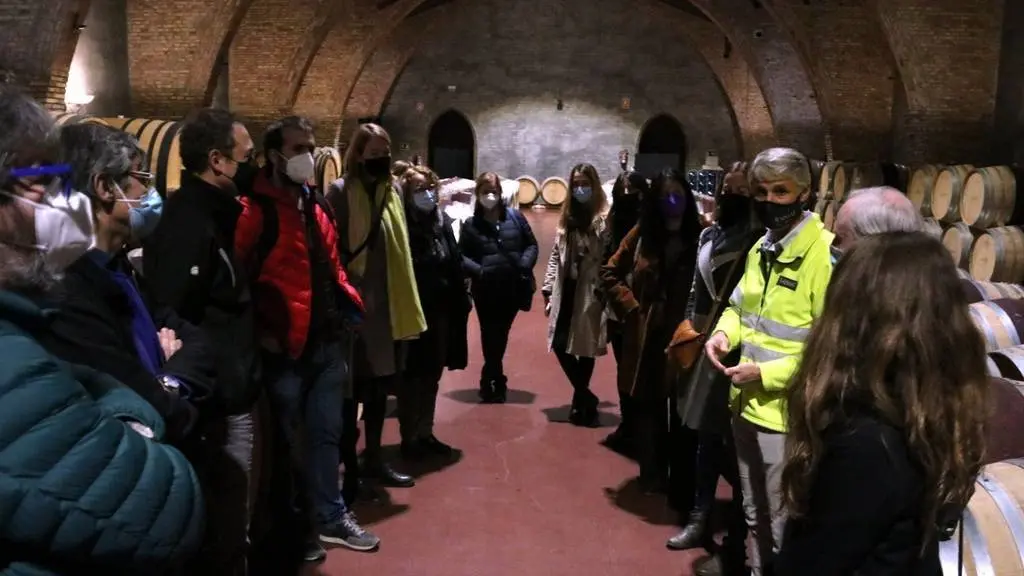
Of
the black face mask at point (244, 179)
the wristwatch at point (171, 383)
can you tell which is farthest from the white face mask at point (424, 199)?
the wristwatch at point (171, 383)

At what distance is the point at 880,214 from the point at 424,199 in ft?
8.23

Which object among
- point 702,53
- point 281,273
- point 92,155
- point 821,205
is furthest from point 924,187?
point 702,53

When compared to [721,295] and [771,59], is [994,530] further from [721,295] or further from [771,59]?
[771,59]

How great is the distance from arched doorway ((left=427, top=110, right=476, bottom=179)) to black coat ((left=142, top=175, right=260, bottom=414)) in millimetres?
19385

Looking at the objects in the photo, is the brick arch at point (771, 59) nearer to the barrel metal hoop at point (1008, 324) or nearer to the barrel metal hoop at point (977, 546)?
the barrel metal hoop at point (1008, 324)

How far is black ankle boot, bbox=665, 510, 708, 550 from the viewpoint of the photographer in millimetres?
3752

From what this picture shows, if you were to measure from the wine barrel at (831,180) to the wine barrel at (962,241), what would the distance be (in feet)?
7.52

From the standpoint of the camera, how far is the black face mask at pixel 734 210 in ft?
11.6

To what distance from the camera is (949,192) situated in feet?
20.1

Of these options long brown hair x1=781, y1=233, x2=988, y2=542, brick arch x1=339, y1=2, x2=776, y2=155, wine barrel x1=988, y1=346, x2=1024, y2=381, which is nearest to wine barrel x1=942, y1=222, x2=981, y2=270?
wine barrel x1=988, y1=346, x2=1024, y2=381

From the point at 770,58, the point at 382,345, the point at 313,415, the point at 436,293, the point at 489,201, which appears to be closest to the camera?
the point at 313,415

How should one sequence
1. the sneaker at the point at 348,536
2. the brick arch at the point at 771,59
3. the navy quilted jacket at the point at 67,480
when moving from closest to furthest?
the navy quilted jacket at the point at 67,480, the sneaker at the point at 348,536, the brick arch at the point at 771,59

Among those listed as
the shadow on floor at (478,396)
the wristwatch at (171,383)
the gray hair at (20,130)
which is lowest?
the shadow on floor at (478,396)

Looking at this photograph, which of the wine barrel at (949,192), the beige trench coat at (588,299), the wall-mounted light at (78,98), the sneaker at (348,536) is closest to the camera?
the sneaker at (348,536)
